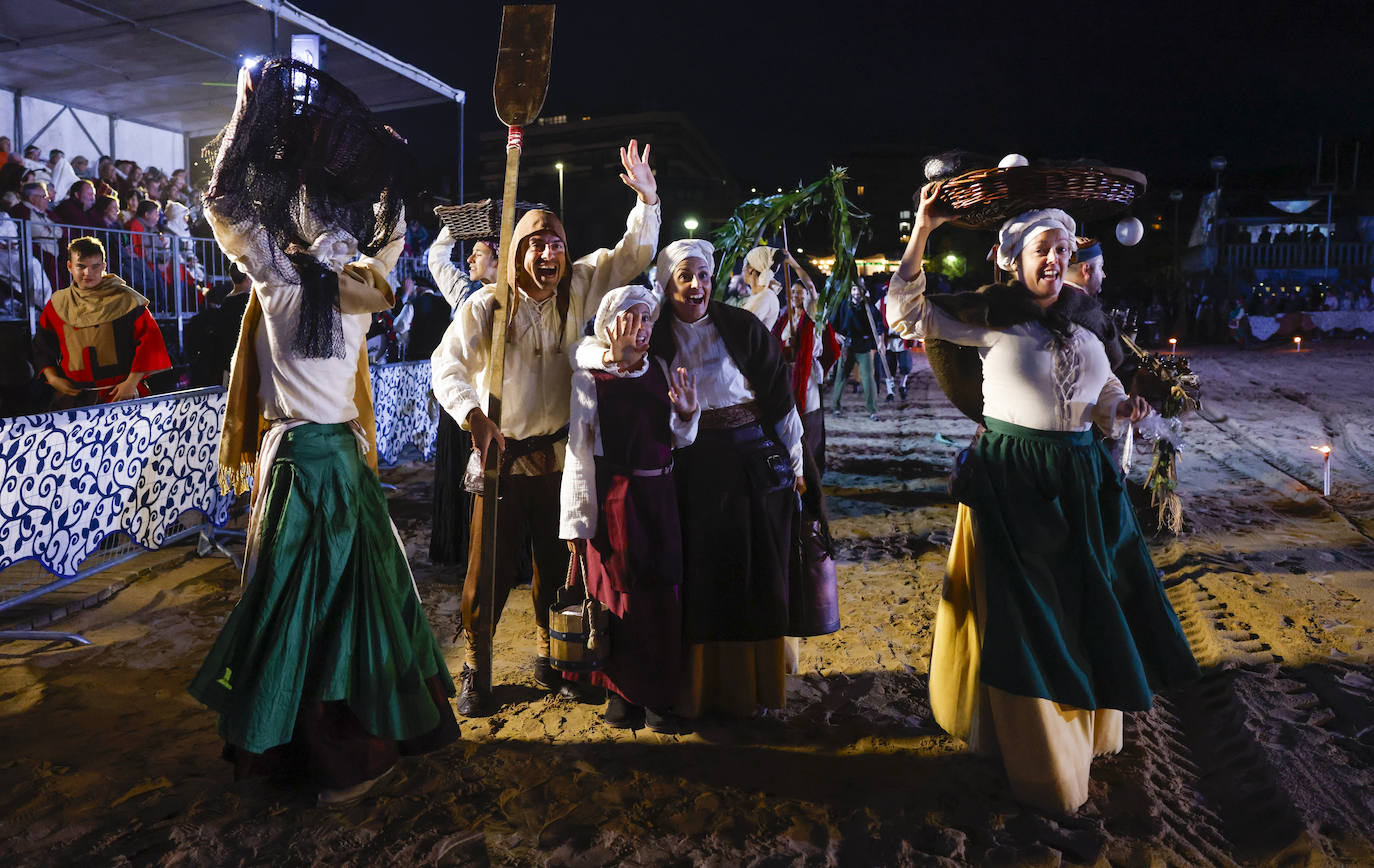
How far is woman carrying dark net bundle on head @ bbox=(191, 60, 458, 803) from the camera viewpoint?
3.00 metres

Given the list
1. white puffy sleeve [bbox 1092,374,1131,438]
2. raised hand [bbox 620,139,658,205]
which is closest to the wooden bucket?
raised hand [bbox 620,139,658,205]

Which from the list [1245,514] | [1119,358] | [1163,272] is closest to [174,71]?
[1119,358]

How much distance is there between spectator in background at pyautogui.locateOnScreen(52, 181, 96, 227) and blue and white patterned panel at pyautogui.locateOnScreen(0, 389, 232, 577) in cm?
451

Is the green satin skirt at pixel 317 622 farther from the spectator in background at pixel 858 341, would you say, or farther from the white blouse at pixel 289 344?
the spectator in background at pixel 858 341

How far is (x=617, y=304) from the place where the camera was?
3.58 meters

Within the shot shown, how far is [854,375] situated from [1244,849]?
52.8ft

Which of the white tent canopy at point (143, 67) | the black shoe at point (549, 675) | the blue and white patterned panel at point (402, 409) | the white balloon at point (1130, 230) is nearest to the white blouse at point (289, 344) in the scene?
the black shoe at point (549, 675)

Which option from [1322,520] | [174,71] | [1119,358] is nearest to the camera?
[1119,358]

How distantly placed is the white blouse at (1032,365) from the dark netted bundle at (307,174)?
6.58 ft

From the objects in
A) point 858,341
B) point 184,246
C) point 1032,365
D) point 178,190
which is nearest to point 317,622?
point 1032,365

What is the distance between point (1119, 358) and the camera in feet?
11.8

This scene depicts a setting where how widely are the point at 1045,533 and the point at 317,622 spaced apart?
8.56 feet

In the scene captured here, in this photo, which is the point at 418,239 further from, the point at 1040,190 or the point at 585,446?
the point at 1040,190

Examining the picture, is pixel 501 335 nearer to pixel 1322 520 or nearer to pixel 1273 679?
pixel 1273 679
